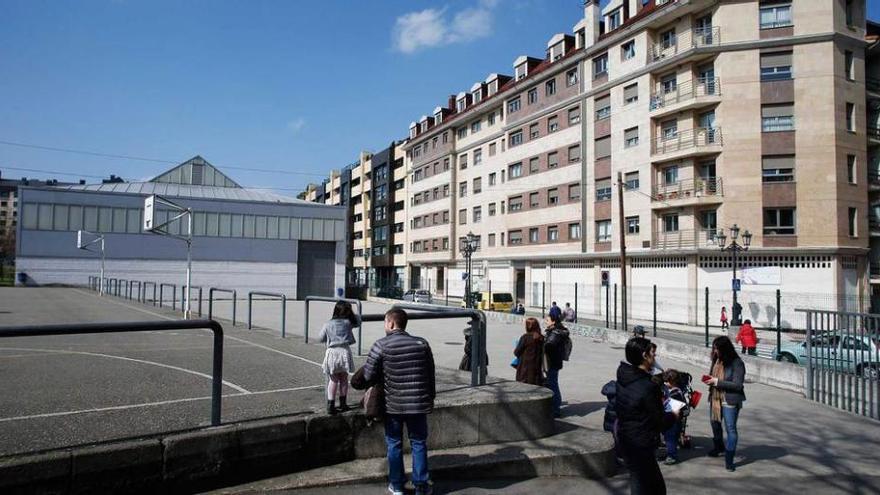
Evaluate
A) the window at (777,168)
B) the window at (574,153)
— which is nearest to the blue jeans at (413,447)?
the window at (777,168)

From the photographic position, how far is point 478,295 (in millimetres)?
43719

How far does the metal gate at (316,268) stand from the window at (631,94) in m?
30.9

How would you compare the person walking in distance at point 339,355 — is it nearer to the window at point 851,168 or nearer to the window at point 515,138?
the window at point 851,168

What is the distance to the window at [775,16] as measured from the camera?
32344 mm

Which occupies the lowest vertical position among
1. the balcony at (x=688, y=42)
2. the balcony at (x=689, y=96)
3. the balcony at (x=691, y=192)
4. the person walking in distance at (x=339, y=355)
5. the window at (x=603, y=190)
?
the person walking in distance at (x=339, y=355)

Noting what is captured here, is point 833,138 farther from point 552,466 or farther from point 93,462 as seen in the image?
point 93,462

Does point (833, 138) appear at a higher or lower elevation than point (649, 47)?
lower

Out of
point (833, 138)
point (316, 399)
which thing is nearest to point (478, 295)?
point (833, 138)

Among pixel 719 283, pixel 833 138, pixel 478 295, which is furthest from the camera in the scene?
pixel 478 295

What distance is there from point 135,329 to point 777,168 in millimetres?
35597

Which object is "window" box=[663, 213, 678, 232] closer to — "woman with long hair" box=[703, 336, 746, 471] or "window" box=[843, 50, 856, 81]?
"window" box=[843, 50, 856, 81]

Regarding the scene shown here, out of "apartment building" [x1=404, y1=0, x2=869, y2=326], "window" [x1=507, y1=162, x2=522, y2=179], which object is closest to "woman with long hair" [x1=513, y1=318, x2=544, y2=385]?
"apartment building" [x1=404, y1=0, x2=869, y2=326]

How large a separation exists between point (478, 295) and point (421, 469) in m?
39.0

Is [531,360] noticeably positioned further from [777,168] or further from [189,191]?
[189,191]
